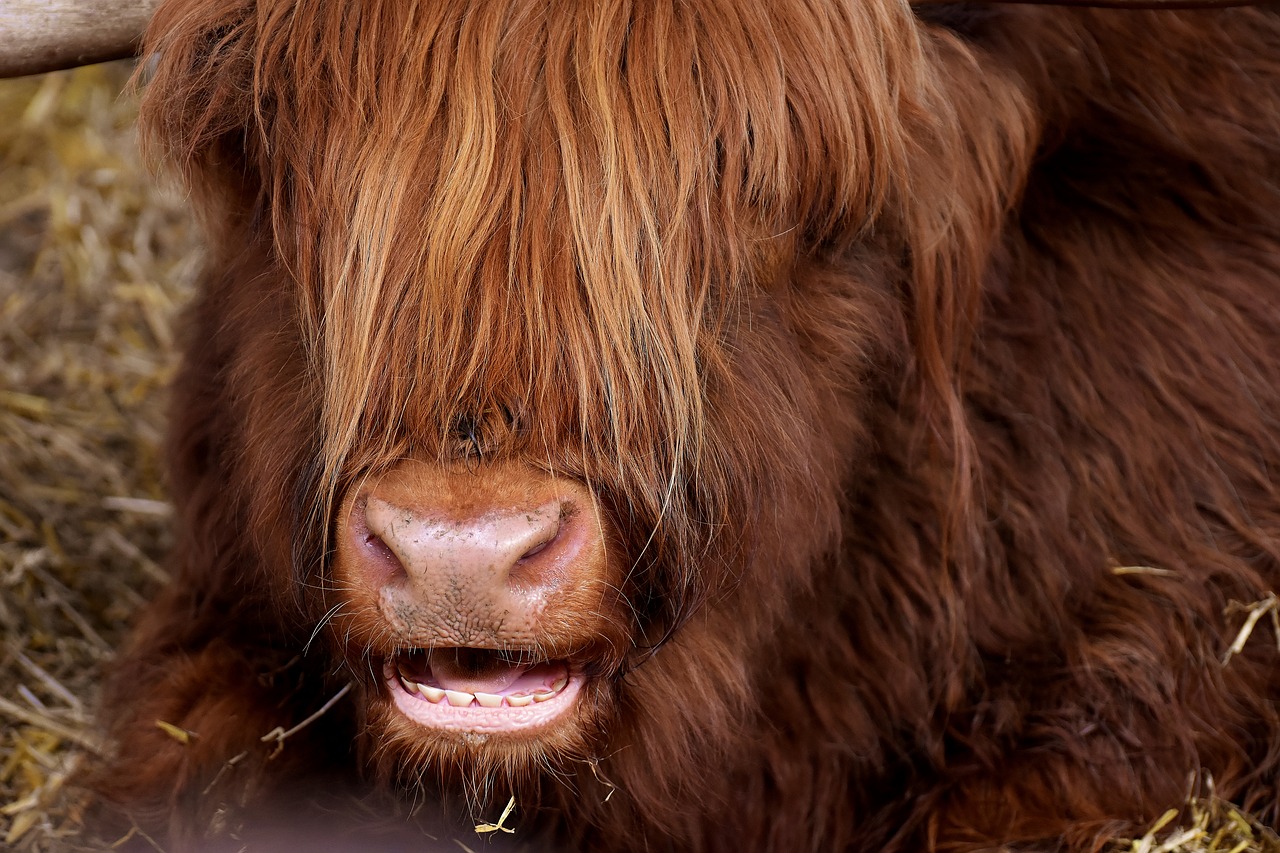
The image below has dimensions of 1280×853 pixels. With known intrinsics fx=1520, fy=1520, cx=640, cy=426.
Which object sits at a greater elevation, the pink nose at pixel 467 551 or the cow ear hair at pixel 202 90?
the cow ear hair at pixel 202 90

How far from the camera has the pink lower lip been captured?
164cm

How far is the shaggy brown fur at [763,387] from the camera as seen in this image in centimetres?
158

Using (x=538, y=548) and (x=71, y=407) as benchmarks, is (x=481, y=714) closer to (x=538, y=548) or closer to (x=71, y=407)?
(x=538, y=548)

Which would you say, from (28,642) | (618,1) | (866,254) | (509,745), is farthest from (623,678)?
(28,642)

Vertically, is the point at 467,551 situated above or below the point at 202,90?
below

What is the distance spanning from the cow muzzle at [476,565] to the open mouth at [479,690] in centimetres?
2

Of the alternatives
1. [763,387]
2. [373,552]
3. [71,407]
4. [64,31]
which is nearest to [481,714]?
[373,552]

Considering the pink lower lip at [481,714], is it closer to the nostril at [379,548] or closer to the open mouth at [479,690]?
the open mouth at [479,690]

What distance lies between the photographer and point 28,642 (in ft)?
9.05

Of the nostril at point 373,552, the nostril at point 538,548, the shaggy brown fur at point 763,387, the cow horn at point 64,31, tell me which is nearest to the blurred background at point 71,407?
the cow horn at point 64,31

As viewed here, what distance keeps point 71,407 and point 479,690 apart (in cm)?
218

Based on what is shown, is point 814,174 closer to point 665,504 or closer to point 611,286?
point 611,286

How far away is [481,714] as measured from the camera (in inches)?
64.6

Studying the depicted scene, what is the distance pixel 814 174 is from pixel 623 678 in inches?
24.3
